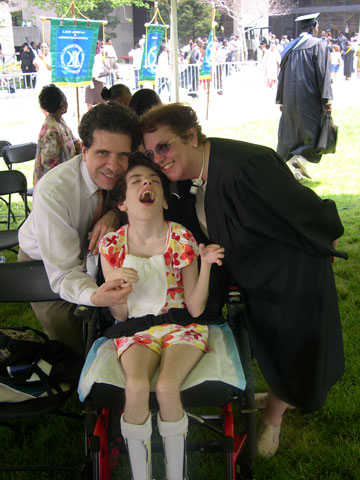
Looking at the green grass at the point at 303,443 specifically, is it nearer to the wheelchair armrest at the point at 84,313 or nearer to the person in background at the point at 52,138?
the wheelchair armrest at the point at 84,313

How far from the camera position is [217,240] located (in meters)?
2.15

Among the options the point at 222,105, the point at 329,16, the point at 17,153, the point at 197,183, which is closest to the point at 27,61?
the point at 222,105

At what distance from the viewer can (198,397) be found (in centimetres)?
191

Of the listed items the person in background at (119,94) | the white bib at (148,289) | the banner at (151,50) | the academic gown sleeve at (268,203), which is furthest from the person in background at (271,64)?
the white bib at (148,289)

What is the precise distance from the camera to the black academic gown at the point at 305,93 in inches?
267

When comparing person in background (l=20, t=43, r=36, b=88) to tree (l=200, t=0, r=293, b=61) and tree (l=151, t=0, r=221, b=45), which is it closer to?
tree (l=200, t=0, r=293, b=61)

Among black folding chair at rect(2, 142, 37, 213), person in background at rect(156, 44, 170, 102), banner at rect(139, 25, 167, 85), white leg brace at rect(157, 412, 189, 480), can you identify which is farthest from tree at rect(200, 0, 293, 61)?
white leg brace at rect(157, 412, 189, 480)

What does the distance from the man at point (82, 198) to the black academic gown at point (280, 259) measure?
458 mm

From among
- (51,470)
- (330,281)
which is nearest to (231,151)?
(330,281)

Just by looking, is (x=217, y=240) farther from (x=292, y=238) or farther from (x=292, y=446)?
(x=292, y=446)

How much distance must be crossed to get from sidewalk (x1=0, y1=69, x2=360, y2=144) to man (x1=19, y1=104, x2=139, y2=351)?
30.0 ft

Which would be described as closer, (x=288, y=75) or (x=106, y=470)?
(x=106, y=470)

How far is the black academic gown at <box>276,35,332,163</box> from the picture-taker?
267 inches

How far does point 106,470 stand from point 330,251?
1.31 metres
